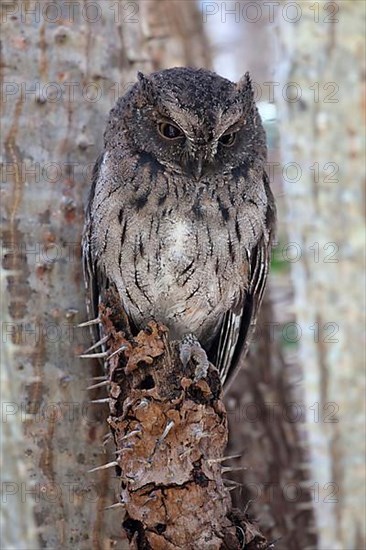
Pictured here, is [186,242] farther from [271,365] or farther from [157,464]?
[271,365]

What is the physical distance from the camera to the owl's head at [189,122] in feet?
10.1

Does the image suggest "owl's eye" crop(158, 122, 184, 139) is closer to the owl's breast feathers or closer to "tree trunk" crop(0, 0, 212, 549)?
the owl's breast feathers

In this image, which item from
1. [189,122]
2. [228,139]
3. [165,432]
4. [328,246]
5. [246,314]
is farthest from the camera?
[328,246]

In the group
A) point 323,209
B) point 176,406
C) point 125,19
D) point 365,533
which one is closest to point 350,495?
point 365,533

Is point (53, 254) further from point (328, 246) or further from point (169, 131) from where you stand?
point (328, 246)

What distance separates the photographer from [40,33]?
3547mm

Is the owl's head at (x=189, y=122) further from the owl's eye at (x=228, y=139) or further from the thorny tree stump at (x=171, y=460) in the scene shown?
the thorny tree stump at (x=171, y=460)

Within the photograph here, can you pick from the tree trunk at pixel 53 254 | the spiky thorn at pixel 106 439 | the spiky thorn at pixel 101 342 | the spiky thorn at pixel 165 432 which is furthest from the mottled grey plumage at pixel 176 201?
the spiky thorn at pixel 165 432

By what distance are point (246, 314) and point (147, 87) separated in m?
1.11

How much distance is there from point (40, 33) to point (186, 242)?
1066mm

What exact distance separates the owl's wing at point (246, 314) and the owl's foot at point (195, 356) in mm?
389

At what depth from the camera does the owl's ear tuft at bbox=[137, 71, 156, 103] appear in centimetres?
319

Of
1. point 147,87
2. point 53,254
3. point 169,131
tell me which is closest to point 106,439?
point 53,254

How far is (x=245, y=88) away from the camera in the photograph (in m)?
3.32
